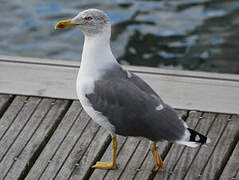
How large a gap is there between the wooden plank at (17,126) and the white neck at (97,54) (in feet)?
2.50

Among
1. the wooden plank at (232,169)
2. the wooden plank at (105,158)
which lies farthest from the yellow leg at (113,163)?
the wooden plank at (232,169)

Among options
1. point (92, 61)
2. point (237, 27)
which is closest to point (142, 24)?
Result: point (237, 27)

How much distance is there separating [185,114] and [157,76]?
43 centimetres

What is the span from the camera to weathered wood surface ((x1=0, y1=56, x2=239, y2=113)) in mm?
4125

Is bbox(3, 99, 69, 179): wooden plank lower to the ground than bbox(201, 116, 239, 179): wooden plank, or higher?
lower

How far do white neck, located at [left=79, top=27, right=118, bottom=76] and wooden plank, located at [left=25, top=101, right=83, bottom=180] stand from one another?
618 millimetres

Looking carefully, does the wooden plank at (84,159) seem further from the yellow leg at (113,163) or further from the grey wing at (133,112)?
the grey wing at (133,112)

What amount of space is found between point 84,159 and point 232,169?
0.95 meters

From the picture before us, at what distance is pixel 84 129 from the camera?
3.95 metres

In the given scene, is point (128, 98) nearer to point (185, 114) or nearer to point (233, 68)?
point (185, 114)

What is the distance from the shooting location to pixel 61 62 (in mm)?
4492

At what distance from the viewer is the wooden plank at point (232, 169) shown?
3.54 m

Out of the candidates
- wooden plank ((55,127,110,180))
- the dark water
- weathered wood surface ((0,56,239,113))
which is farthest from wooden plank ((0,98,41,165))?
the dark water

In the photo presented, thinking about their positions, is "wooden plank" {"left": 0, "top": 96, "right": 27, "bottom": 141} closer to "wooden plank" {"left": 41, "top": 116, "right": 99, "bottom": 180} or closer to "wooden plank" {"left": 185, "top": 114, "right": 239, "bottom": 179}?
"wooden plank" {"left": 41, "top": 116, "right": 99, "bottom": 180}
